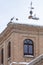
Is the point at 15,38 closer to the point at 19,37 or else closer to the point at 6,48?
the point at 19,37

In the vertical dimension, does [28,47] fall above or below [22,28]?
below

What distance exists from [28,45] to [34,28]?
1904 mm

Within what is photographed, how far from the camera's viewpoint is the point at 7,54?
40438mm

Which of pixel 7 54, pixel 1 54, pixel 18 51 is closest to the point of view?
pixel 18 51

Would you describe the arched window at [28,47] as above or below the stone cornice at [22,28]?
below

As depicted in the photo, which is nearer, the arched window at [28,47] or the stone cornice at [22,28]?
the stone cornice at [22,28]

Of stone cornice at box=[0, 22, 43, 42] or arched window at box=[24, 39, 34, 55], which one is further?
arched window at box=[24, 39, 34, 55]

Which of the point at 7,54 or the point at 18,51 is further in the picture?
the point at 7,54

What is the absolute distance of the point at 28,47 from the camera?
3841cm

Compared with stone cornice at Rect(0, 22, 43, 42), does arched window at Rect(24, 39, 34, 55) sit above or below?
below

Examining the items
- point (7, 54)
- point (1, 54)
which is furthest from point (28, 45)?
point (1, 54)

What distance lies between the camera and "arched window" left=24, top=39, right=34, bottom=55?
38312 mm

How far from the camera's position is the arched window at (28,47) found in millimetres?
38312

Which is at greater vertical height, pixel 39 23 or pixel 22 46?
pixel 39 23
